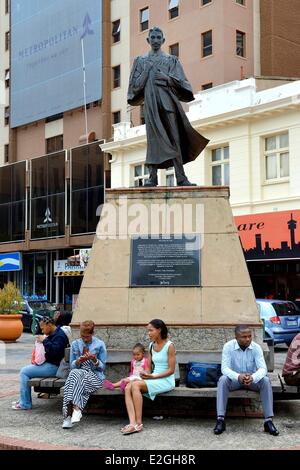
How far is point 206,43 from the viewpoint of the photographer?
105 feet

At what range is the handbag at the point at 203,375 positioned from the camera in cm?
782

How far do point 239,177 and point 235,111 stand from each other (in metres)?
2.76

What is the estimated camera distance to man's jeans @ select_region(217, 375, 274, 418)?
7158 millimetres

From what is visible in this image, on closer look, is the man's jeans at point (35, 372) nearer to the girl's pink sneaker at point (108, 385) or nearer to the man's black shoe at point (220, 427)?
the girl's pink sneaker at point (108, 385)

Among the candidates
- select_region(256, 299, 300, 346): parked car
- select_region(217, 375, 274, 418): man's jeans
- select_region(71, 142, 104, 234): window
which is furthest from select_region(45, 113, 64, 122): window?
select_region(217, 375, 274, 418): man's jeans

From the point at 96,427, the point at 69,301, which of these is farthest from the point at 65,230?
the point at 96,427

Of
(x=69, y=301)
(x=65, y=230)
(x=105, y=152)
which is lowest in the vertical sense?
(x=69, y=301)

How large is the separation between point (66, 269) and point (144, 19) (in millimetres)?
14876

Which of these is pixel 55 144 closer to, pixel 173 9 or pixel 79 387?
pixel 173 9

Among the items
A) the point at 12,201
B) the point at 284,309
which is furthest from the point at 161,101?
the point at 12,201

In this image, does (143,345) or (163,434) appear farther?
(143,345)

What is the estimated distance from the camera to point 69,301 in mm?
39531
